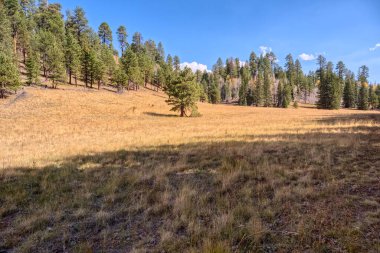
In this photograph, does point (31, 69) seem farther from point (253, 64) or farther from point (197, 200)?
point (253, 64)

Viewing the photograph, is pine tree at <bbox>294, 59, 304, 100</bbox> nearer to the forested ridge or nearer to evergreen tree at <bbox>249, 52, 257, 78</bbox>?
the forested ridge

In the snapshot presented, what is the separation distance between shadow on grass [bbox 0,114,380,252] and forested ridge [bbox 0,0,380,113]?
30441 millimetres

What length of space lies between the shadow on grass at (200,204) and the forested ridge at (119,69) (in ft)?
99.9

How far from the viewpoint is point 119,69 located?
6625cm

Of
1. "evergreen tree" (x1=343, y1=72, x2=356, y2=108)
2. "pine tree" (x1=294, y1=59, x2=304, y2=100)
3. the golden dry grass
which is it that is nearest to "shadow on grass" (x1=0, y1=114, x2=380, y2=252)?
the golden dry grass

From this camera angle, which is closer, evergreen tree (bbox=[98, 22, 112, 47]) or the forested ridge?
the forested ridge

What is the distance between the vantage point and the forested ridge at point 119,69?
1925 inches

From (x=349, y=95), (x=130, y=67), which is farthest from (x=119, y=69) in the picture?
(x=349, y=95)

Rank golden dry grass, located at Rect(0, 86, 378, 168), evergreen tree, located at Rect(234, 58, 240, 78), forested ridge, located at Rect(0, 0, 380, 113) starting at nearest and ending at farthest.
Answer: golden dry grass, located at Rect(0, 86, 378, 168)
forested ridge, located at Rect(0, 0, 380, 113)
evergreen tree, located at Rect(234, 58, 240, 78)

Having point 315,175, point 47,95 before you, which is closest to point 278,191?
point 315,175

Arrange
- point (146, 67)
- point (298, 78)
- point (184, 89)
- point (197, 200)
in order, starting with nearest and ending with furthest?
point (197, 200), point (184, 89), point (146, 67), point (298, 78)

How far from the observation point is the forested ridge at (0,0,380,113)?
48.9 m

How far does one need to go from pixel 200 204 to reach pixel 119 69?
6643 centimetres

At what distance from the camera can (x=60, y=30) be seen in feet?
265
